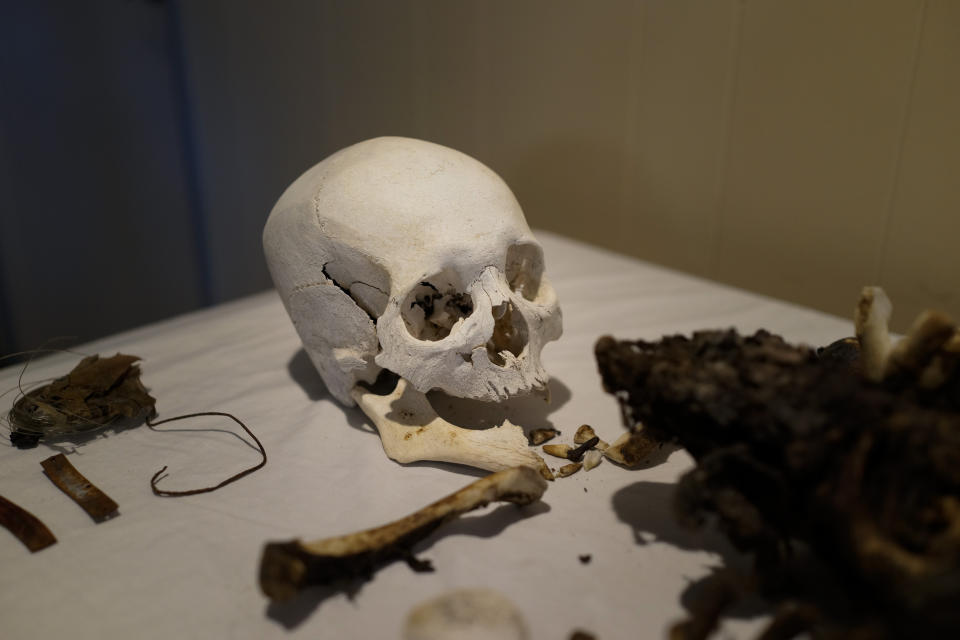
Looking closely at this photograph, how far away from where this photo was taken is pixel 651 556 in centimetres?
132

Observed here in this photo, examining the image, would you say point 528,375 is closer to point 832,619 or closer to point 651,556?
point 651,556

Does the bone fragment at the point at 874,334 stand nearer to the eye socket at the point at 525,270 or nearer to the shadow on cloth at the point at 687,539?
the shadow on cloth at the point at 687,539

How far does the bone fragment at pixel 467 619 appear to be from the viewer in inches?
44.2

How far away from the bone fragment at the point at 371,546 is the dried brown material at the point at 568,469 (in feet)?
0.54

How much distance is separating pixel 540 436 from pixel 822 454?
2.57 feet

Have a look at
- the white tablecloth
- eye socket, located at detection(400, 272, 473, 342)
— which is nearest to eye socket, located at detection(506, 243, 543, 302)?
eye socket, located at detection(400, 272, 473, 342)

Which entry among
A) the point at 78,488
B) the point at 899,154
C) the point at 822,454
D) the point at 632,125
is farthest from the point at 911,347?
the point at 632,125

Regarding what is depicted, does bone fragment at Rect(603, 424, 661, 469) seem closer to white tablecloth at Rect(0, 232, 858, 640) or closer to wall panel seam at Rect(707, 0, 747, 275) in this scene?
white tablecloth at Rect(0, 232, 858, 640)

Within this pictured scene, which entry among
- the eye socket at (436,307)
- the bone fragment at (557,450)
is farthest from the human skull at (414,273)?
the bone fragment at (557,450)

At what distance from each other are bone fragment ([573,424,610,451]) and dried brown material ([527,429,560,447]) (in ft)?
0.19

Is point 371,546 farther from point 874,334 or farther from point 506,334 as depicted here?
point 874,334

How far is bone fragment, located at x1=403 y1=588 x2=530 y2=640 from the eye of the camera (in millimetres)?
1123

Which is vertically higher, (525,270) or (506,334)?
(525,270)

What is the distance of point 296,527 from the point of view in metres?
1.42
